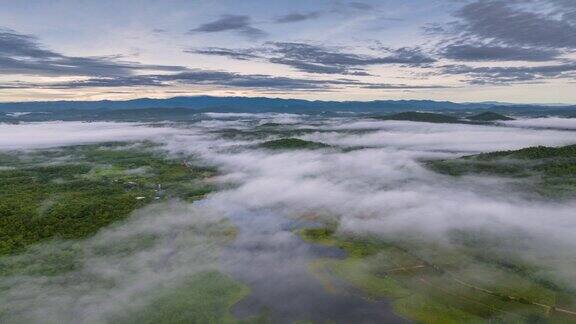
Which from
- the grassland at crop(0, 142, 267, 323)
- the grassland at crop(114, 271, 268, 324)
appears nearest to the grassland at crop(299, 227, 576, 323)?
the grassland at crop(114, 271, 268, 324)

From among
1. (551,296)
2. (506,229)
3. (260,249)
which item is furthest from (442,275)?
(260,249)

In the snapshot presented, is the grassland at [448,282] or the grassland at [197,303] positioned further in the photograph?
the grassland at [448,282]

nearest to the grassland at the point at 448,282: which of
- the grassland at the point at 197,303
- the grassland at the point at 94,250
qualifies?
the grassland at the point at 197,303

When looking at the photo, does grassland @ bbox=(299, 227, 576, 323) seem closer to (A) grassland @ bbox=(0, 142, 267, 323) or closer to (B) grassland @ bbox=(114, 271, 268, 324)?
(B) grassland @ bbox=(114, 271, 268, 324)

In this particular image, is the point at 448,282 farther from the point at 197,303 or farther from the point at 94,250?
the point at 94,250

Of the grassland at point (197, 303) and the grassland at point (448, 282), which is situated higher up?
the grassland at point (448, 282)

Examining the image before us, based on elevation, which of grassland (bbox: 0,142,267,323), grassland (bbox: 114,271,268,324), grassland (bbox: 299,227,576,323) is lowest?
grassland (bbox: 0,142,267,323)

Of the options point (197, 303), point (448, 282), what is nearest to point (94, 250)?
point (197, 303)

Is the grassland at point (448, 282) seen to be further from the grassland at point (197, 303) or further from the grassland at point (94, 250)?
the grassland at point (94, 250)
